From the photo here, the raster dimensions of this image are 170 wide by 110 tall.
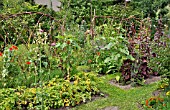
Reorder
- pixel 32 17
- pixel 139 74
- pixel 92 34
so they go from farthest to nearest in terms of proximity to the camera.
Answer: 1. pixel 32 17
2. pixel 92 34
3. pixel 139 74

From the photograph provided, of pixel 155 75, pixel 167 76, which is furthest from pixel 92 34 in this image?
pixel 167 76

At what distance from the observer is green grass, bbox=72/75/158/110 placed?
4.86 m

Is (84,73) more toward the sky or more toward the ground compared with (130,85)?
more toward the sky

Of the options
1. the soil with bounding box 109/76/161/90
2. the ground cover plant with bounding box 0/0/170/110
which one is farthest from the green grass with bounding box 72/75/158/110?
the soil with bounding box 109/76/161/90

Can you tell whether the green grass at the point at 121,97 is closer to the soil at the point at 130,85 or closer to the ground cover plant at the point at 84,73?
the ground cover plant at the point at 84,73

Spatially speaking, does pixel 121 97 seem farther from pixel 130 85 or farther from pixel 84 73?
pixel 84 73

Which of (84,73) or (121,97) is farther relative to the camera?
(84,73)

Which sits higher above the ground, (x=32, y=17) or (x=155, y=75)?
(x=32, y=17)

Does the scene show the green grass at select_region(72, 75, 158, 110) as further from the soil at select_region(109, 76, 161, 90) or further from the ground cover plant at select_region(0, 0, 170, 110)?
the soil at select_region(109, 76, 161, 90)

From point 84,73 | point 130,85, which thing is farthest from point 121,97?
point 84,73

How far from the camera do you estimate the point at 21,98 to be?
188 inches

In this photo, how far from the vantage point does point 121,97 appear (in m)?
5.18

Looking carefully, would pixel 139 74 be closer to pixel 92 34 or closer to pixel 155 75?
pixel 155 75

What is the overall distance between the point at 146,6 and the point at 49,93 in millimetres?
6662
